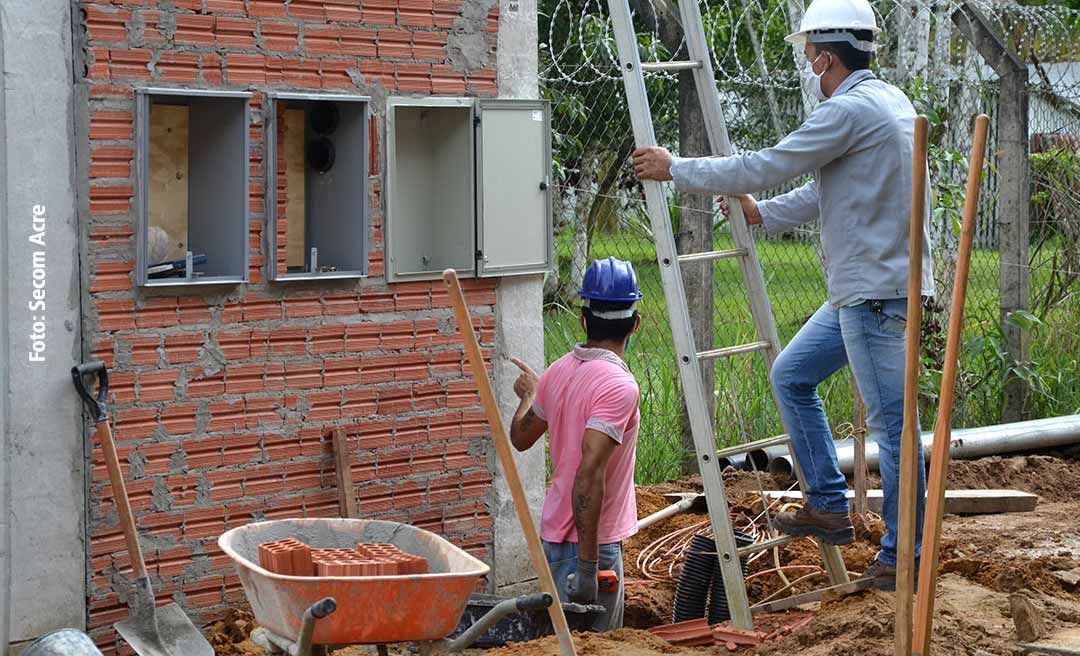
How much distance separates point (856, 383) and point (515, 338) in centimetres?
154

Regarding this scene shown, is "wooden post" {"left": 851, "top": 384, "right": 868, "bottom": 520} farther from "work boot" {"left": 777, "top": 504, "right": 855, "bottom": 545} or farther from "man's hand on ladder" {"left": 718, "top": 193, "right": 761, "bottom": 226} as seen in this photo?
"man's hand on ladder" {"left": 718, "top": 193, "right": 761, "bottom": 226}

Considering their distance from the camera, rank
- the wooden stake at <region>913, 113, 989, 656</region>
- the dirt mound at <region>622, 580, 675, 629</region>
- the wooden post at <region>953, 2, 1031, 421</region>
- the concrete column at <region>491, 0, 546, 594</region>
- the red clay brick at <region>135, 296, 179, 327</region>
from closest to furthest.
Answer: the wooden stake at <region>913, 113, 989, 656</region> → the red clay brick at <region>135, 296, 179, 327</region> → the concrete column at <region>491, 0, 546, 594</region> → the dirt mound at <region>622, 580, 675, 629</region> → the wooden post at <region>953, 2, 1031, 421</region>

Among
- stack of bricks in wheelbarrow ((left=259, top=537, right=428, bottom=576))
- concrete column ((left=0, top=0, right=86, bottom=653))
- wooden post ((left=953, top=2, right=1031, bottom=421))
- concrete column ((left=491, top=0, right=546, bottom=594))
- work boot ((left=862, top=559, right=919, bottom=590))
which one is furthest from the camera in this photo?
wooden post ((left=953, top=2, right=1031, bottom=421))

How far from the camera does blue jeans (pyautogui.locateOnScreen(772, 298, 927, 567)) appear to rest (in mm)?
5234

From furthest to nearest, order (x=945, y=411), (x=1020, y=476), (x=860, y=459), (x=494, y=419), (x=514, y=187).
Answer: (x=1020, y=476), (x=860, y=459), (x=514, y=187), (x=494, y=419), (x=945, y=411)

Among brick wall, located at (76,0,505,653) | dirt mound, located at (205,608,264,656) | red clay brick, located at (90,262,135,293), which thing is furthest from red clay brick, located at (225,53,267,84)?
dirt mound, located at (205,608,264,656)

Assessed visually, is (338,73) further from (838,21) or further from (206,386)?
(838,21)

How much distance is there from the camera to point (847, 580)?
5.82m

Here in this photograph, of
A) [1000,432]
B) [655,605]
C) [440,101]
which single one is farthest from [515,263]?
[1000,432]

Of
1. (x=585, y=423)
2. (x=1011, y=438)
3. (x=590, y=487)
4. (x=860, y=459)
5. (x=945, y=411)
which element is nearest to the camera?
(x=945, y=411)

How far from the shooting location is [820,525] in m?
5.60

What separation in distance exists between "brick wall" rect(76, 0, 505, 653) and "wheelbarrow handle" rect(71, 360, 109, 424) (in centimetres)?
12

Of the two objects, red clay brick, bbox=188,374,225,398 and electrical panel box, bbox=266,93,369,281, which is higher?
electrical panel box, bbox=266,93,369,281

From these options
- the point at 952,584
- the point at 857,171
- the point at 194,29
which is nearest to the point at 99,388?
the point at 194,29
